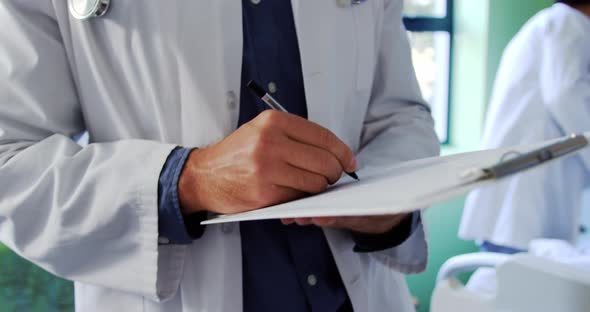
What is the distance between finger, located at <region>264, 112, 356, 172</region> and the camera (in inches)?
22.5

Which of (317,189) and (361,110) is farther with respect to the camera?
(361,110)

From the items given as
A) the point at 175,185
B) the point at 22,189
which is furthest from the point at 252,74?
the point at 22,189

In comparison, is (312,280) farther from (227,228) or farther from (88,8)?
(88,8)

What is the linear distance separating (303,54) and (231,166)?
0.91 feet

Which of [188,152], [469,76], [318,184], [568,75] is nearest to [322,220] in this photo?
[318,184]

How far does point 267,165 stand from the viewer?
56 cm

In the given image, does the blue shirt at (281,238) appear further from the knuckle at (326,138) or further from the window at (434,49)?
the window at (434,49)

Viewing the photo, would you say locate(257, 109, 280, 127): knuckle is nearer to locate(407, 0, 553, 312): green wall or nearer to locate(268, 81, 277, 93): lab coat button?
locate(268, 81, 277, 93): lab coat button

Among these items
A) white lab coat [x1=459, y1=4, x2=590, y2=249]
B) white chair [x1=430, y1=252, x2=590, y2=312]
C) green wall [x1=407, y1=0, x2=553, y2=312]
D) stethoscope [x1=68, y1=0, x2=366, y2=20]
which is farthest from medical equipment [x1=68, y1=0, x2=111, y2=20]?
green wall [x1=407, y1=0, x2=553, y2=312]

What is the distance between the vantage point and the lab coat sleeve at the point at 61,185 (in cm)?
65

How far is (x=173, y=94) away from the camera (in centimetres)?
72

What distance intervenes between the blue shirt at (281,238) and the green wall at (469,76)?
2.15 meters

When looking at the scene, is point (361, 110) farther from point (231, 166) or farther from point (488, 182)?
point (488, 182)

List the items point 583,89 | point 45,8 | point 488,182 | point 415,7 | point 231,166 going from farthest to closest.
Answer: point 415,7 → point 583,89 → point 45,8 → point 231,166 → point 488,182
